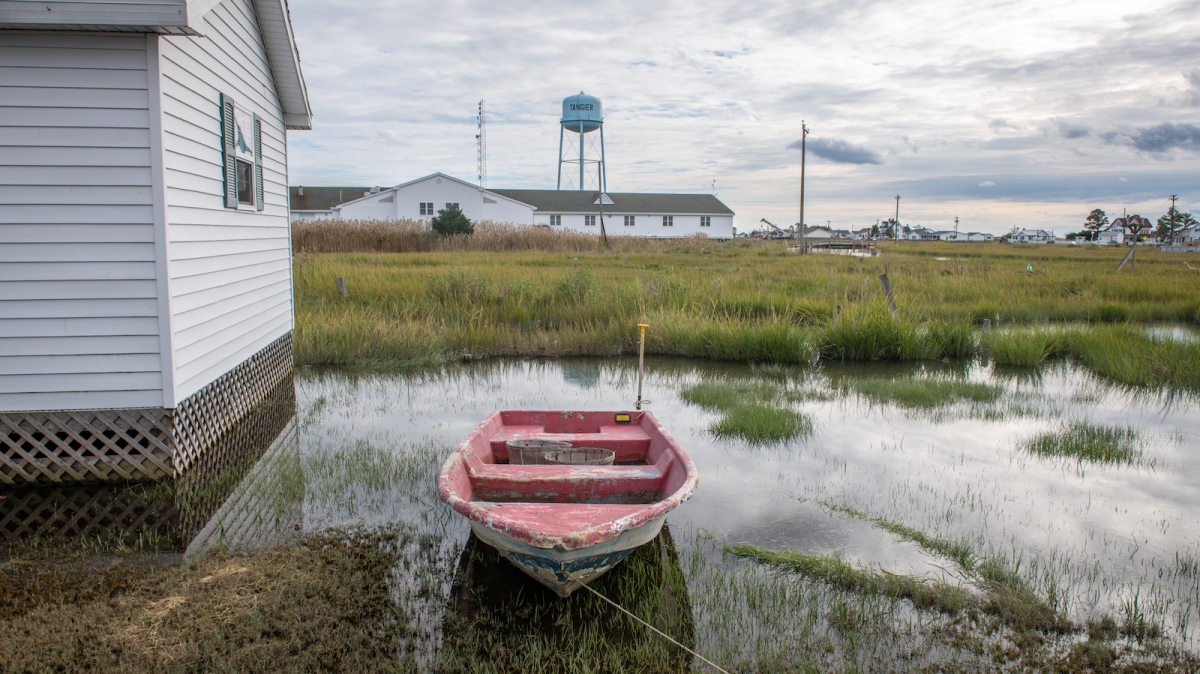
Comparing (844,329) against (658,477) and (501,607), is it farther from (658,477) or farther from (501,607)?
(501,607)

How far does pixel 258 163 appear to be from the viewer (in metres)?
9.53

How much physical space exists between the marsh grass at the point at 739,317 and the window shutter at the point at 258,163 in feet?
12.1

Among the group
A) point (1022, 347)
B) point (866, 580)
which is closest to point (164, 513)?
point (866, 580)

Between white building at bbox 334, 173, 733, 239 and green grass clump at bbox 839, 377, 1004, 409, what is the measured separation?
127 ft

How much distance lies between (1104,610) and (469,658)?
374 cm

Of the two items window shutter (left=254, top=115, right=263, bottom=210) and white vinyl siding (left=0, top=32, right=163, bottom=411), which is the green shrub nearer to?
window shutter (left=254, top=115, right=263, bottom=210)

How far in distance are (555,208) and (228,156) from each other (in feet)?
162

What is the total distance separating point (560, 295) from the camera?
16.6 m

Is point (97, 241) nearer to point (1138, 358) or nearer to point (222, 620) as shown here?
point (222, 620)

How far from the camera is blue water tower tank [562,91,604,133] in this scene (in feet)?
211

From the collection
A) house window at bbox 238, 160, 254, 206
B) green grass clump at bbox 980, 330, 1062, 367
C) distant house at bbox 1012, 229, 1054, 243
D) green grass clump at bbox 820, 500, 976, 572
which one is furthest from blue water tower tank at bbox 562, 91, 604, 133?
distant house at bbox 1012, 229, 1054, 243

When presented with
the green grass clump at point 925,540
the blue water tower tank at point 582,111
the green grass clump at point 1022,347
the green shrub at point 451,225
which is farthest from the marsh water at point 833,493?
the blue water tower tank at point 582,111

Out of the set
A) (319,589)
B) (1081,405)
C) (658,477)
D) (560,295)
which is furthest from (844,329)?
(319,589)

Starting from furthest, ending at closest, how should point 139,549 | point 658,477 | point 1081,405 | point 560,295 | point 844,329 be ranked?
point 560,295, point 844,329, point 1081,405, point 658,477, point 139,549
